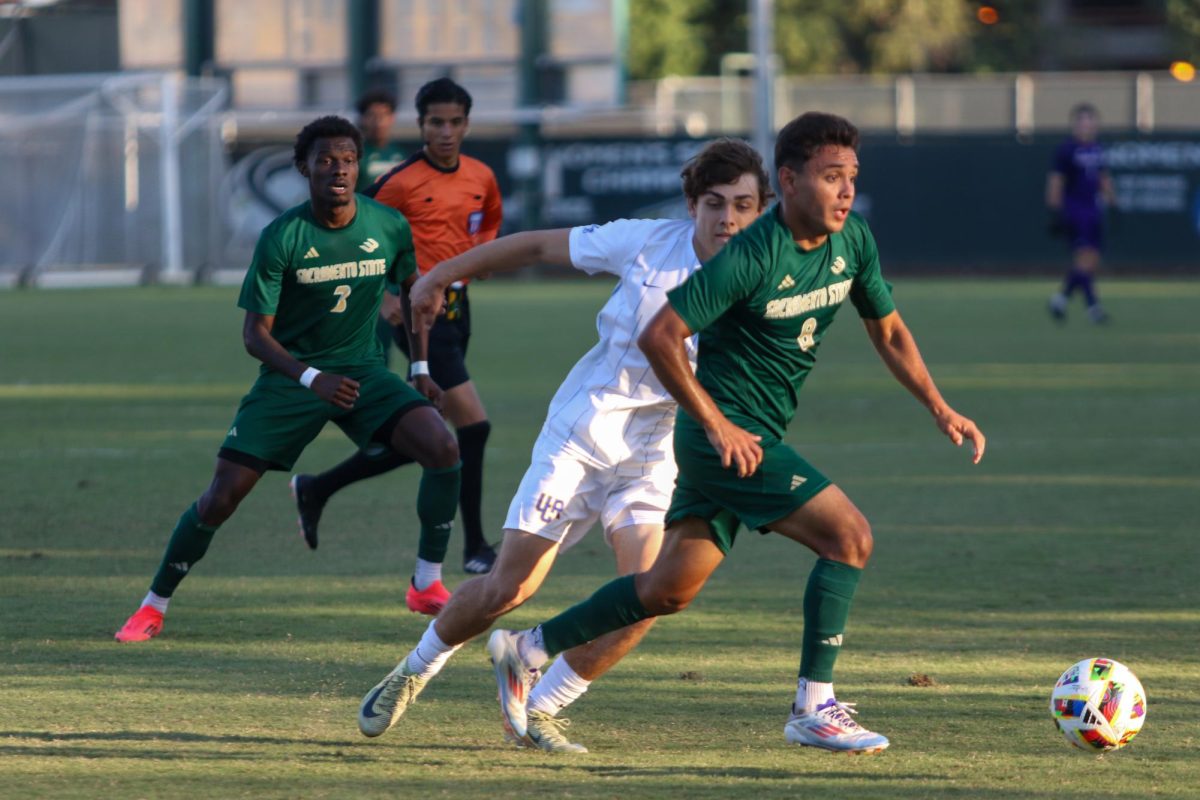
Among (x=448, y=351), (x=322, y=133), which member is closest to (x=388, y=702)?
(x=322, y=133)

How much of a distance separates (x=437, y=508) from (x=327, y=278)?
38.8 inches

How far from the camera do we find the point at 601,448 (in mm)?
5508

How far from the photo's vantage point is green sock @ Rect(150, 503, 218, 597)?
7086mm

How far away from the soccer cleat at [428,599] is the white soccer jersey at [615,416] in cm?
189

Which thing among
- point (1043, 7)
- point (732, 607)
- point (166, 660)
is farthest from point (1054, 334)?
point (1043, 7)

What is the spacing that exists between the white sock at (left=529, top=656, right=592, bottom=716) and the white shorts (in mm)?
381

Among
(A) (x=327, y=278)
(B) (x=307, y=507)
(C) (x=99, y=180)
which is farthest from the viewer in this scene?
(C) (x=99, y=180)

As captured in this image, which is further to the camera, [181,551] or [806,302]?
[181,551]

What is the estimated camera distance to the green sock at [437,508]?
7363 millimetres

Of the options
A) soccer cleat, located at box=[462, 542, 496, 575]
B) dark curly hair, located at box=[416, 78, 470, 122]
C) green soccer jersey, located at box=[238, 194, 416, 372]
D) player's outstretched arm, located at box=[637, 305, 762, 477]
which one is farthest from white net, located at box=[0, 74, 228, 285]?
player's outstretched arm, located at box=[637, 305, 762, 477]

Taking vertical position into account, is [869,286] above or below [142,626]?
above

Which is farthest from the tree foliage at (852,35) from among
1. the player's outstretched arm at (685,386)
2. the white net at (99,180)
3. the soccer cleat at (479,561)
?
the player's outstretched arm at (685,386)

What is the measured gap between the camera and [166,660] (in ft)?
21.6

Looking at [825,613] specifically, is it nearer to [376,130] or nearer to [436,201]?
[436,201]
